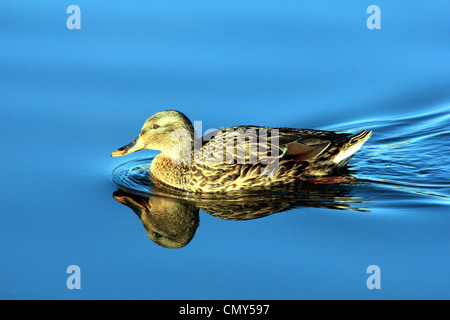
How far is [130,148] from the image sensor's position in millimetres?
9062

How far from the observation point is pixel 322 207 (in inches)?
315

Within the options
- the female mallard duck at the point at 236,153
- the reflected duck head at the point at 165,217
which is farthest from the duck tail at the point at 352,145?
the reflected duck head at the point at 165,217

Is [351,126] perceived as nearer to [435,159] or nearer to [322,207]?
[435,159]

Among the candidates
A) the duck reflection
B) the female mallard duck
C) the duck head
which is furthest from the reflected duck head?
the duck head

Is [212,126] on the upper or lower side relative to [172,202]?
upper

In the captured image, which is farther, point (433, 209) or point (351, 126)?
point (351, 126)

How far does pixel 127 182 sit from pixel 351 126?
11.5 ft

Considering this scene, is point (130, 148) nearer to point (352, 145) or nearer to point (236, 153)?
point (236, 153)

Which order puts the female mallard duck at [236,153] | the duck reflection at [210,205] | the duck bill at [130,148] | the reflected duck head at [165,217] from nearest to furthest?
the reflected duck head at [165,217], the duck reflection at [210,205], the female mallard duck at [236,153], the duck bill at [130,148]

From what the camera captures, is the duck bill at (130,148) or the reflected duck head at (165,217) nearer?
the reflected duck head at (165,217)

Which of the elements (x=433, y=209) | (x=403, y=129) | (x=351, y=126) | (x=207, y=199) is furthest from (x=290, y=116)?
(x=433, y=209)

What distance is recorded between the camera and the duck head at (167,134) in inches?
356

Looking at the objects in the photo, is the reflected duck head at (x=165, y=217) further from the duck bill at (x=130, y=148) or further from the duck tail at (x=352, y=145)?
the duck tail at (x=352, y=145)

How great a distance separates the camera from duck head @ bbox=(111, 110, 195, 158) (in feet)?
29.6
